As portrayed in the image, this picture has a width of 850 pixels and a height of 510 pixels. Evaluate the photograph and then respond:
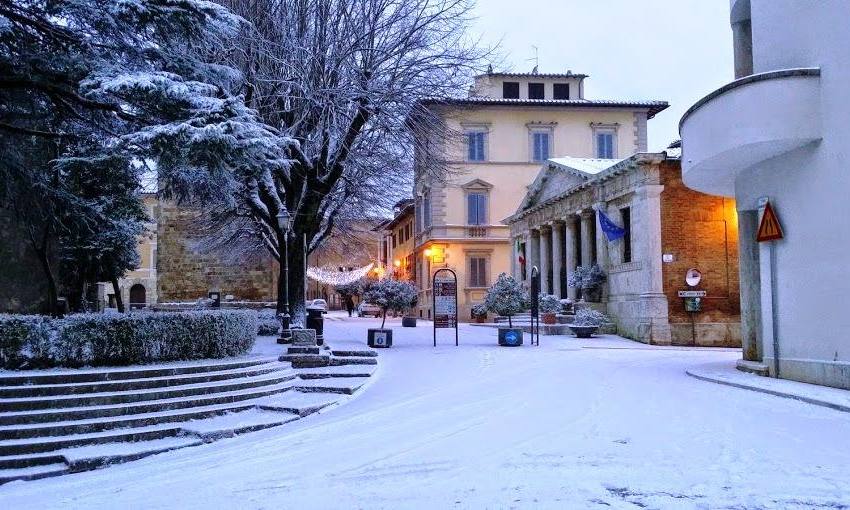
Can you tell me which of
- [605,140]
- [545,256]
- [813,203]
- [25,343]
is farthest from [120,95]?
[605,140]

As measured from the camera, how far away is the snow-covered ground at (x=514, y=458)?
5.09 m

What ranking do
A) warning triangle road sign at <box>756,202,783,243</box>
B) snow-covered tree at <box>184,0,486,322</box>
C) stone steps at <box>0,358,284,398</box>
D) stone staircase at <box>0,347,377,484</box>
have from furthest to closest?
snow-covered tree at <box>184,0,486,322</box> → warning triangle road sign at <box>756,202,783,243</box> → stone steps at <box>0,358,284,398</box> → stone staircase at <box>0,347,377,484</box>

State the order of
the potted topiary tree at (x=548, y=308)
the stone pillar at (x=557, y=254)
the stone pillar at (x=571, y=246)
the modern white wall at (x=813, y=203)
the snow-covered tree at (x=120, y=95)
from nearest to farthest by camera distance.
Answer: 1. the snow-covered tree at (x=120, y=95)
2. the modern white wall at (x=813, y=203)
3. the potted topiary tree at (x=548, y=308)
4. the stone pillar at (x=571, y=246)
5. the stone pillar at (x=557, y=254)

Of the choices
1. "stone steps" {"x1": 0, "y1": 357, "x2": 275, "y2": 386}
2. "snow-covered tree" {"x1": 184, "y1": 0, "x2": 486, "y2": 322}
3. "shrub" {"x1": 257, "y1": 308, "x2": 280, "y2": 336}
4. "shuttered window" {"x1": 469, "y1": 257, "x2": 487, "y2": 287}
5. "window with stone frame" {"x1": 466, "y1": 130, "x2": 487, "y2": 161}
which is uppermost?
"window with stone frame" {"x1": 466, "y1": 130, "x2": 487, "y2": 161}

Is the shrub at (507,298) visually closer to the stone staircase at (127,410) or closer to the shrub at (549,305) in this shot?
the shrub at (549,305)

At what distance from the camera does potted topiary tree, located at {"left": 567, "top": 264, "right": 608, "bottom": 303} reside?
2477 centimetres

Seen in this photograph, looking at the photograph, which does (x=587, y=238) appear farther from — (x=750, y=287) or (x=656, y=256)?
(x=750, y=287)

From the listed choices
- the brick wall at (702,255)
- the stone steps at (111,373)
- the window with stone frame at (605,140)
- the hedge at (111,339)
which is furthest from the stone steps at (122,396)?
the window with stone frame at (605,140)

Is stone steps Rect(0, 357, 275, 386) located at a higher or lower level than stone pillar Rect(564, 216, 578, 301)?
lower

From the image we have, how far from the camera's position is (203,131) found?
883 centimetres

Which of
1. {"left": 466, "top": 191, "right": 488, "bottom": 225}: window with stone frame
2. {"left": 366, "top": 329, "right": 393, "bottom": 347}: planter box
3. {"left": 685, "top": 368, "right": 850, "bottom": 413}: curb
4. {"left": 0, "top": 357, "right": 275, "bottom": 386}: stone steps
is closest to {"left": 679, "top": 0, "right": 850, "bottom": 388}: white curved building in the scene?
{"left": 685, "top": 368, "right": 850, "bottom": 413}: curb

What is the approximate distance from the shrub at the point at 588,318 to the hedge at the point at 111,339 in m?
14.3

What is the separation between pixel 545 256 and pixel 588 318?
366 inches

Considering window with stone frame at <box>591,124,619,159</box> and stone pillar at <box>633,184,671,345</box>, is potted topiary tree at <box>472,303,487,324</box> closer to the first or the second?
stone pillar at <box>633,184,671,345</box>
